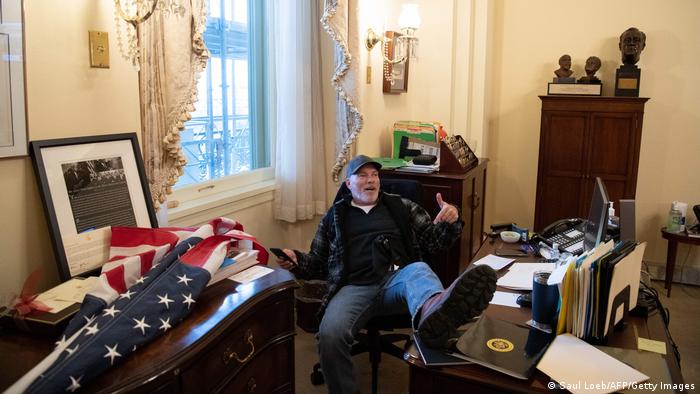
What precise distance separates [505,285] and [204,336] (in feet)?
3.75

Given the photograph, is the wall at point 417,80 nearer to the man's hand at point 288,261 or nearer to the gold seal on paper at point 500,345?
the man's hand at point 288,261

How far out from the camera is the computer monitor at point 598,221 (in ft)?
6.22

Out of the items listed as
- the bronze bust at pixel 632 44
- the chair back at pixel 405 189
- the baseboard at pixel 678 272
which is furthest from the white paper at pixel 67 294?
the baseboard at pixel 678 272

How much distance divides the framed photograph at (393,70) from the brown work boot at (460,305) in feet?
7.81

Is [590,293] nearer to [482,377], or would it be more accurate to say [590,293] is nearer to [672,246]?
[482,377]

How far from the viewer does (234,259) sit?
1825 millimetres

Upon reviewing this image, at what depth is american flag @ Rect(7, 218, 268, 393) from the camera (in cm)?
117

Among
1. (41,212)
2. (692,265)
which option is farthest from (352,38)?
(692,265)

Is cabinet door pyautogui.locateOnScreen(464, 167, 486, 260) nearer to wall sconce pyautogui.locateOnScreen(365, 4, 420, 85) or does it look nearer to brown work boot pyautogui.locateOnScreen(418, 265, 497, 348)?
wall sconce pyautogui.locateOnScreen(365, 4, 420, 85)

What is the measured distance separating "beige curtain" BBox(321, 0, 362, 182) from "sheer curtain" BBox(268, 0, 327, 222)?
0.14m

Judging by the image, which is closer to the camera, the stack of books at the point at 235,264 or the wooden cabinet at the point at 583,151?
the stack of books at the point at 235,264

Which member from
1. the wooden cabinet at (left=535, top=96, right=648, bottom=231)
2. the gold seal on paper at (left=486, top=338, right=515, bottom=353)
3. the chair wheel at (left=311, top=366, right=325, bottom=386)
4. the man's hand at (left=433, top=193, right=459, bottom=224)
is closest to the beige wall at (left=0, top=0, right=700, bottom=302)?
the wooden cabinet at (left=535, top=96, right=648, bottom=231)

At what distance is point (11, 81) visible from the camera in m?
1.53

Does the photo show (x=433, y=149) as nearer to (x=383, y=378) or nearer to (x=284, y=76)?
(x=284, y=76)
